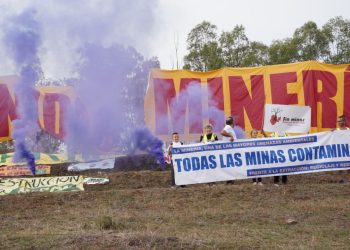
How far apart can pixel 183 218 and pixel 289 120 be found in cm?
1105

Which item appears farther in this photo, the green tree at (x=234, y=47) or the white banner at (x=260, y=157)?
the green tree at (x=234, y=47)


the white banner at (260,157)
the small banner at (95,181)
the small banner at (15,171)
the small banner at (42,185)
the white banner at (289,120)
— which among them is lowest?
the small banner at (15,171)

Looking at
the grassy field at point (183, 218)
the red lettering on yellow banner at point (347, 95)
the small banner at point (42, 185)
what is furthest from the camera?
the red lettering on yellow banner at point (347, 95)

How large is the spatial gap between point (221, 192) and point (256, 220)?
2.63m

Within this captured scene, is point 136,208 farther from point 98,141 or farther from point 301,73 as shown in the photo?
point 301,73

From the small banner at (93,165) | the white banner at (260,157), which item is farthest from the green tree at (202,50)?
the white banner at (260,157)

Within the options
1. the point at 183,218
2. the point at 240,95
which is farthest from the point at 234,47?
the point at 183,218

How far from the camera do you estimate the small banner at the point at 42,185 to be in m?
13.1

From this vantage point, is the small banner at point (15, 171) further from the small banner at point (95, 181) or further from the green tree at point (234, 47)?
the green tree at point (234, 47)

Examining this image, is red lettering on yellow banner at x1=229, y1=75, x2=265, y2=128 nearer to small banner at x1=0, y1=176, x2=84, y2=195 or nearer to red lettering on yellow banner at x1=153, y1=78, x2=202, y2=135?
red lettering on yellow banner at x1=153, y1=78, x2=202, y2=135

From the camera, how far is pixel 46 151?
24.3 meters

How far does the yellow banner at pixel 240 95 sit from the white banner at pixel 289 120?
246mm

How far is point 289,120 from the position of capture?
18.9 metres

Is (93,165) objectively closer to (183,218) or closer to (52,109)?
(52,109)
